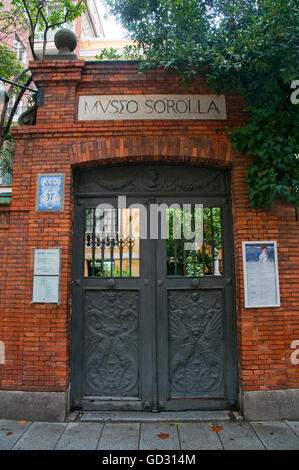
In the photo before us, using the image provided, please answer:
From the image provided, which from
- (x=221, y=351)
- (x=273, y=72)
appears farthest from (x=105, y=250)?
(x=273, y=72)

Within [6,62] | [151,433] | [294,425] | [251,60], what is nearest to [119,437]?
[151,433]

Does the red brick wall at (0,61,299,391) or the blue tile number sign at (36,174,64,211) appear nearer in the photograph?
the red brick wall at (0,61,299,391)

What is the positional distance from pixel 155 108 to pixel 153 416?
15.1 feet

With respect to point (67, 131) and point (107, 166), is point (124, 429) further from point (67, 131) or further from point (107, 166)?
point (67, 131)

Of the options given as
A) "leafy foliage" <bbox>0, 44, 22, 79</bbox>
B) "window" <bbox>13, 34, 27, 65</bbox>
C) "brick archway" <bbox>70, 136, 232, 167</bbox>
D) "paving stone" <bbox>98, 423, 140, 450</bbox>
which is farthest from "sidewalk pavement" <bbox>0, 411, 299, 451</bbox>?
"window" <bbox>13, 34, 27, 65</bbox>

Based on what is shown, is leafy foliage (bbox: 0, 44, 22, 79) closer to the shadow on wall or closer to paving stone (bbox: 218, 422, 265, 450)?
the shadow on wall

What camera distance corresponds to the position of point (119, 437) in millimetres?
3865

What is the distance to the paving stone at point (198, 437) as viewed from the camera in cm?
366

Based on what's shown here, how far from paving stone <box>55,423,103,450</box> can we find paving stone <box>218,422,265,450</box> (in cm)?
155

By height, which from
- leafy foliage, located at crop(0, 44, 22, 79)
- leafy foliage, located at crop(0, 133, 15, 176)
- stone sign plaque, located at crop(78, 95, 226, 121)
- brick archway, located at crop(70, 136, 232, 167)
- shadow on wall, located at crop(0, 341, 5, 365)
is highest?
leafy foliage, located at crop(0, 44, 22, 79)

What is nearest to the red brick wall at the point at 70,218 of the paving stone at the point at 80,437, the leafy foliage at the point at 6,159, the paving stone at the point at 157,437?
the paving stone at the point at 80,437

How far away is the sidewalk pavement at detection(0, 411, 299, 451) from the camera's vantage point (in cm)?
368

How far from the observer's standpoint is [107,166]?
5.13m

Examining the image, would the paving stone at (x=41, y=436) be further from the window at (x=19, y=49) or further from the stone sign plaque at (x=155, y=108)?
the window at (x=19, y=49)
